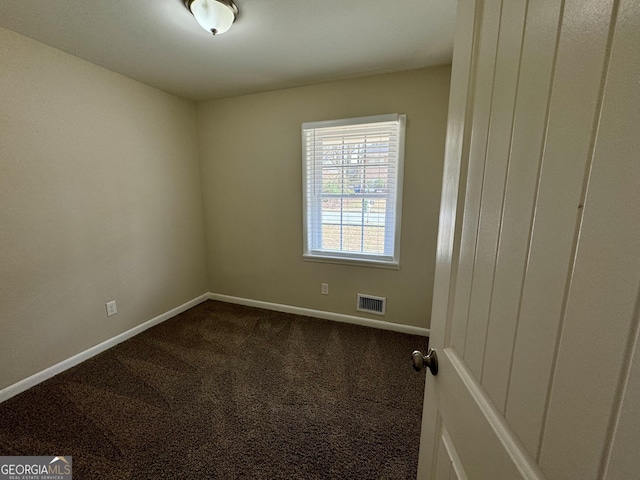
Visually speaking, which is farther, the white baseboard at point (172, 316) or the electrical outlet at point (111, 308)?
the electrical outlet at point (111, 308)

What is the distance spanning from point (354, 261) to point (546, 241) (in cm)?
225

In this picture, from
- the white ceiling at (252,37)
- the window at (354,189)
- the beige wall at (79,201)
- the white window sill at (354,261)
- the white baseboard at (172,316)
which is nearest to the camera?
the white ceiling at (252,37)

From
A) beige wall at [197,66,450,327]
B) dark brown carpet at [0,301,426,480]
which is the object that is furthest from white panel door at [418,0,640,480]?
beige wall at [197,66,450,327]

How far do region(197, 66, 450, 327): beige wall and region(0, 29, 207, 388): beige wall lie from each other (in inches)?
17.7

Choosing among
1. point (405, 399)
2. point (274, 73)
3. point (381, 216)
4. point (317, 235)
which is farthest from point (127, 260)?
point (405, 399)

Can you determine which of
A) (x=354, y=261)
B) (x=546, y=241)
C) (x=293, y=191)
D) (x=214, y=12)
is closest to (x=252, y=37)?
(x=214, y=12)

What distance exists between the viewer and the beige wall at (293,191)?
226cm

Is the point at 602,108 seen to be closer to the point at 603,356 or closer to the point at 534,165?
the point at 534,165

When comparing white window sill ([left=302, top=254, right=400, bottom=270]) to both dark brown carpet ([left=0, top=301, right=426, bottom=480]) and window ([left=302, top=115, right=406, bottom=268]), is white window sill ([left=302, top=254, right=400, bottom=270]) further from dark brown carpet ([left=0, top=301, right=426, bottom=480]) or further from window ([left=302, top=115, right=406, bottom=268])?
dark brown carpet ([left=0, top=301, right=426, bottom=480])

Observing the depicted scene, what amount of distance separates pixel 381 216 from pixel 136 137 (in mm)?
2348

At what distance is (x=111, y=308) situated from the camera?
2.35m

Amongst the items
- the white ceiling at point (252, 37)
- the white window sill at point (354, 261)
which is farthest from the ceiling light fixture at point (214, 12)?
the white window sill at point (354, 261)

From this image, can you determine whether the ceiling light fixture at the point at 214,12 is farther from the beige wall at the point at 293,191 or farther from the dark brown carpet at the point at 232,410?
the dark brown carpet at the point at 232,410

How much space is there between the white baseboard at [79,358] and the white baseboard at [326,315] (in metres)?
0.53
